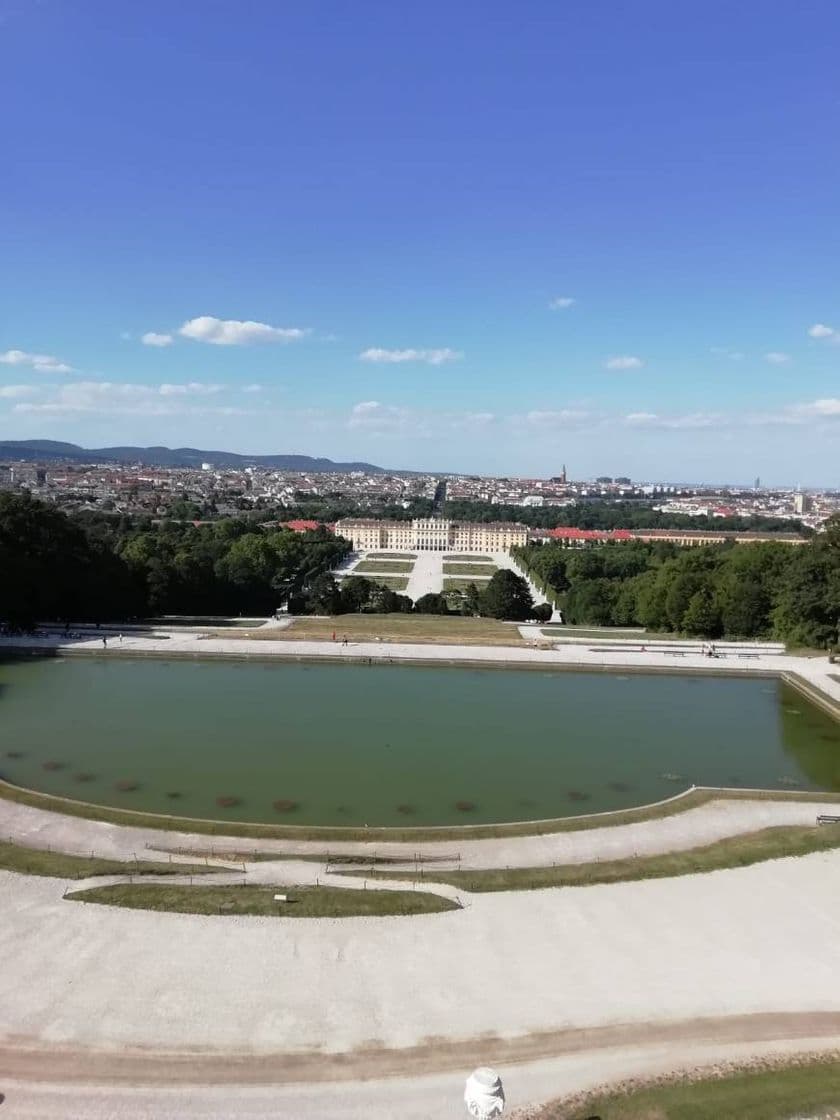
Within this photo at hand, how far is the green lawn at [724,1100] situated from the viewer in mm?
5875

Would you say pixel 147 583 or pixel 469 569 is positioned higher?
pixel 147 583

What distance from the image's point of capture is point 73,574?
25.4 metres

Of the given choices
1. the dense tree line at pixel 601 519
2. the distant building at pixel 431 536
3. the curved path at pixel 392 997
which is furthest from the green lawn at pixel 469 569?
the curved path at pixel 392 997

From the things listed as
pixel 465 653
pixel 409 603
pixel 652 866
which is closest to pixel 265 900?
pixel 652 866

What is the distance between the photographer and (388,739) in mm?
14477

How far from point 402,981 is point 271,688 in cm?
1127

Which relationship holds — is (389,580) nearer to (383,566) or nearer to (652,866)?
(383,566)

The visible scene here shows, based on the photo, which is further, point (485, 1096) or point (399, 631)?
point (399, 631)

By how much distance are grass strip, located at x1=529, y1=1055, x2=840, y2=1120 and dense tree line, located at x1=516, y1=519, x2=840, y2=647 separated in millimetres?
18361

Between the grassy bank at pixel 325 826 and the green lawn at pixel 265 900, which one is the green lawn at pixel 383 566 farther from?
the green lawn at pixel 265 900

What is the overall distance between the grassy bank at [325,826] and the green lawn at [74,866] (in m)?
0.93

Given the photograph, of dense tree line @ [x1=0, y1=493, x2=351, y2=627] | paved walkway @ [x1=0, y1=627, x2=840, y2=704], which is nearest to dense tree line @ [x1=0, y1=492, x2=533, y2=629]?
dense tree line @ [x1=0, y1=493, x2=351, y2=627]

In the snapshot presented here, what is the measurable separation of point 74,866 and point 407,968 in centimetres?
435

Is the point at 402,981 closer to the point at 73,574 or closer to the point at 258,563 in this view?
the point at 73,574
